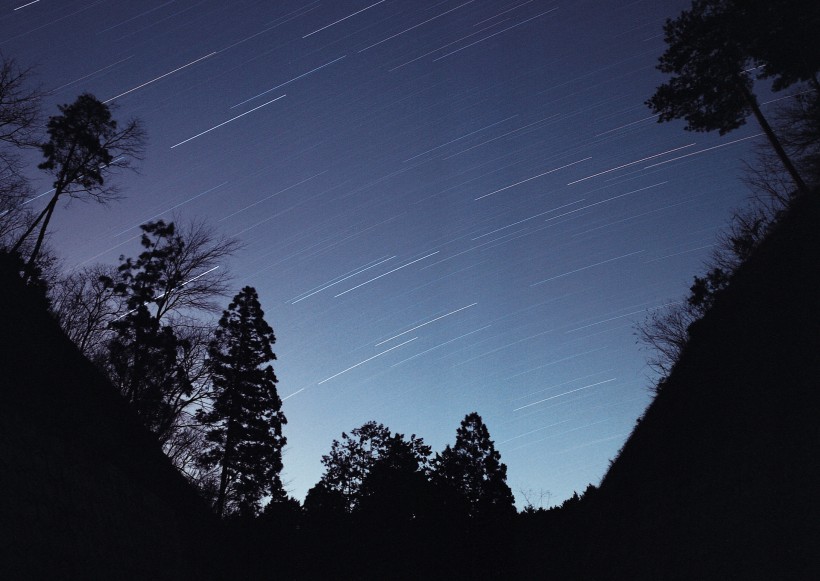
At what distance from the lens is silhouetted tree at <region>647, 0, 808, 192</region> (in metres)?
22.9

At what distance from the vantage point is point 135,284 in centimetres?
2269

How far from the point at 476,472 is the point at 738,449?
33.1 metres

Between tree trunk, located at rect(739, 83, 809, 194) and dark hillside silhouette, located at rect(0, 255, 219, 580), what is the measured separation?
92.5 feet

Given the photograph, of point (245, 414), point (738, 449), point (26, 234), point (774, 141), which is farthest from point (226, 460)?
point (774, 141)

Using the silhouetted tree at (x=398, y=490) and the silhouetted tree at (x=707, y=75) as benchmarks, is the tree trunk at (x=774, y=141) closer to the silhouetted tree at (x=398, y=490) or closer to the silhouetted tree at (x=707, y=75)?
the silhouetted tree at (x=707, y=75)

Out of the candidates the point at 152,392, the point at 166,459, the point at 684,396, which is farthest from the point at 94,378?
the point at 684,396

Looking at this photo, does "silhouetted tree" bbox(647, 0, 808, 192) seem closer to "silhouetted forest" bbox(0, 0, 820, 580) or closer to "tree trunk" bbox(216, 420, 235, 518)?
"silhouetted forest" bbox(0, 0, 820, 580)

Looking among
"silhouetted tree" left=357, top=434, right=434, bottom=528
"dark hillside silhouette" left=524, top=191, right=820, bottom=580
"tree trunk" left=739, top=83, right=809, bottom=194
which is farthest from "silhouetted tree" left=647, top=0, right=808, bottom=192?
"silhouetted tree" left=357, top=434, right=434, bottom=528

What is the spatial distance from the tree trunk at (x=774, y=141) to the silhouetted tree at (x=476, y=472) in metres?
31.5

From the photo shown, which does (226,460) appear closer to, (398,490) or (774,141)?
(398,490)

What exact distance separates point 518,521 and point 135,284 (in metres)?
36.1

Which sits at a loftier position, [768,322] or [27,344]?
[768,322]

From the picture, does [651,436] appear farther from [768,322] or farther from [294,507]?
[294,507]

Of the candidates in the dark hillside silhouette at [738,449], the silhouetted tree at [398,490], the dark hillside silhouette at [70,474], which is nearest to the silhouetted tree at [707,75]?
the dark hillside silhouette at [738,449]
